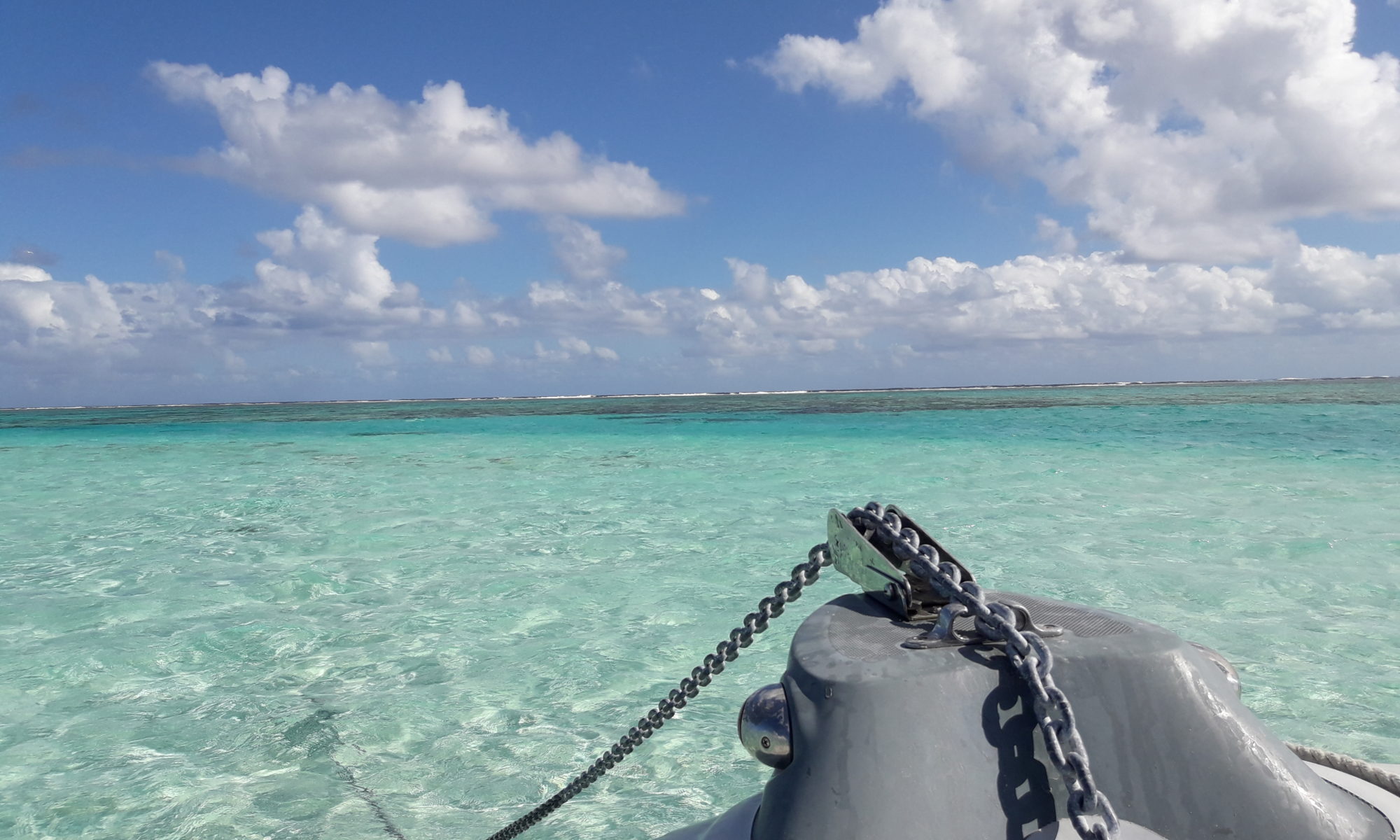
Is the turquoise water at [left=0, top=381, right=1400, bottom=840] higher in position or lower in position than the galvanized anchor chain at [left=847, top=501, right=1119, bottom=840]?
lower

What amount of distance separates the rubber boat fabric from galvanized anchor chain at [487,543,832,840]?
0.42 meters

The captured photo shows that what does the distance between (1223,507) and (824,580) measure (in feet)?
18.0

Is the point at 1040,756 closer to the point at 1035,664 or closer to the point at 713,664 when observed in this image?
the point at 1035,664

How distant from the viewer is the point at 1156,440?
64.6 feet

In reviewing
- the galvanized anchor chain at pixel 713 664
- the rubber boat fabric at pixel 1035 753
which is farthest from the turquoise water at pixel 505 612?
the rubber boat fabric at pixel 1035 753

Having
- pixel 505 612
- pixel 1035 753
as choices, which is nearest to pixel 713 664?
pixel 1035 753

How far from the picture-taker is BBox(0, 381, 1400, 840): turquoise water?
337 centimetres

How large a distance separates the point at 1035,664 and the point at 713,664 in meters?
0.90

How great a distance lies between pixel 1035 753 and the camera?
128cm

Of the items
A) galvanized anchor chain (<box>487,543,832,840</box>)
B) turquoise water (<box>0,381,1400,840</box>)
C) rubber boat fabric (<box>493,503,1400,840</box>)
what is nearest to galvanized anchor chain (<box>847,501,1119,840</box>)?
rubber boat fabric (<box>493,503,1400,840</box>)

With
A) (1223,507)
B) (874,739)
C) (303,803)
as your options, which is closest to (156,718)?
(303,803)

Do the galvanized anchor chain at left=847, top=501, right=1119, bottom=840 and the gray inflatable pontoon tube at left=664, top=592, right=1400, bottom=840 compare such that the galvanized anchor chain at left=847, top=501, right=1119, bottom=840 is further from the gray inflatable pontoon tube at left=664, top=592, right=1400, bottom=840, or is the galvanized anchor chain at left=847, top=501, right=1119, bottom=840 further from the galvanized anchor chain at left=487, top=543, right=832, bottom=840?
the galvanized anchor chain at left=487, top=543, right=832, bottom=840

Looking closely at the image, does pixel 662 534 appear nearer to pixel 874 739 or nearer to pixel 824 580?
pixel 824 580

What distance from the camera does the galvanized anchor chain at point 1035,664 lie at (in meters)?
1.16
